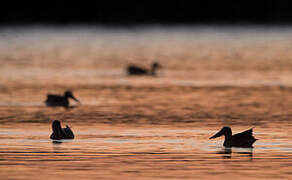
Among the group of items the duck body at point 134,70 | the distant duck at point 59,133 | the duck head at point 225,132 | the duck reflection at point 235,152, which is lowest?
the duck body at point 134,70

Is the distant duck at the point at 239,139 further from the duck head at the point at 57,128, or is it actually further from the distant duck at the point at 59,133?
the duck head at the point at 57,128

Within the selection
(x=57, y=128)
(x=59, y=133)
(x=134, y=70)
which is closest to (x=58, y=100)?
(x=57, y=128)

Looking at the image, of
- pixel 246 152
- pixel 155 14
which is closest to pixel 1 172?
pixel 246 152

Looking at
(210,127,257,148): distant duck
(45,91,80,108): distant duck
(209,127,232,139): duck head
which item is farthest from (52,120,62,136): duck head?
(45,91,80,108): distant duck

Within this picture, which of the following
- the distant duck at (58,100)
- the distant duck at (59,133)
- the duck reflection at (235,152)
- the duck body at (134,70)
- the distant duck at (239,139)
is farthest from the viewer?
the duck body at (134,70)

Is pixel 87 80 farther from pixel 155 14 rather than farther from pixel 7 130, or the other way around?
pixel 155 14

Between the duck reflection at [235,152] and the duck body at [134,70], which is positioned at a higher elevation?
the duck reflection at [235,152]

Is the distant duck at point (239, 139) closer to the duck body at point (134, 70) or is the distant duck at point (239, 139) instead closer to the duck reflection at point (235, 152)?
the duck reflection at point (235, 152)

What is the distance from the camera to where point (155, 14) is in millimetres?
197750

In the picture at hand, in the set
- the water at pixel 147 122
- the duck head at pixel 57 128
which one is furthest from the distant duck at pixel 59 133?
the water at pixel 147 122

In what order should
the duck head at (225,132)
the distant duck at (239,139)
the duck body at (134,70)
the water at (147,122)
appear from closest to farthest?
the water at (147,122) → the distant duck at (239,139) → the duck head at (225,132) → the duck body at (134,70)

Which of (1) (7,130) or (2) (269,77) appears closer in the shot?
(1) (7,130)

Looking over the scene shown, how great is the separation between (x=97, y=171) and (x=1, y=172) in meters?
1.95

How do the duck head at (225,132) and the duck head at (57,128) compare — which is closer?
the duck head at (225,132)
